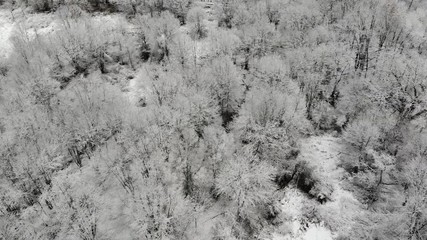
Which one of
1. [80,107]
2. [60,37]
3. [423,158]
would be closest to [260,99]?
[423,158]

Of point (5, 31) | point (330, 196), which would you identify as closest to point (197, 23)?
point (5, 31)

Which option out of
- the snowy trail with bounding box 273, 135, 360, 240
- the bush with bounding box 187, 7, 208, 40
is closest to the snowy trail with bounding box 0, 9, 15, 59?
the bush with bounding box 187, 7, 208, 40

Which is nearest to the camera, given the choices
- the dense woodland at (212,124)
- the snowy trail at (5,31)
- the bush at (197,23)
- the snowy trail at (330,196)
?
the dense woodland at (212,124)

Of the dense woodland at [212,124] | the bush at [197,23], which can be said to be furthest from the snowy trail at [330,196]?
the bush at [197,23]

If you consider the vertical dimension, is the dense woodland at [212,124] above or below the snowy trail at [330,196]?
above

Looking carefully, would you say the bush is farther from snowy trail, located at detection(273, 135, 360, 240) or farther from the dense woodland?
snowy trail, located at detection(273, 135, 360, 240)

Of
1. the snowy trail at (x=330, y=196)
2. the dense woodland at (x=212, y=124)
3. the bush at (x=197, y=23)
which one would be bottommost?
the snowy trail at (x=330, y=196)

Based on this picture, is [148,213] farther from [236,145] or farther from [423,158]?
[423,158]

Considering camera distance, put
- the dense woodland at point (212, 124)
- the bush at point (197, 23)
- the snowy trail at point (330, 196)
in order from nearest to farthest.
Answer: the dense woodland at point (212, 124) → the snowy trail at point (330, 196) → the bush at point (197, 23)

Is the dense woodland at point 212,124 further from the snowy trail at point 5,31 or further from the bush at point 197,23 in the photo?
the snowy trail at point 5,31
